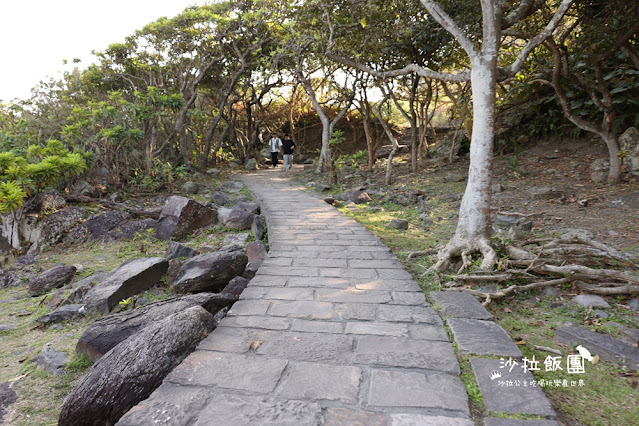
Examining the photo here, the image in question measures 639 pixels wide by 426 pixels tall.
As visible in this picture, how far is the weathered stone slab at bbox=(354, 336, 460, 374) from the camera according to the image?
83.6 inches

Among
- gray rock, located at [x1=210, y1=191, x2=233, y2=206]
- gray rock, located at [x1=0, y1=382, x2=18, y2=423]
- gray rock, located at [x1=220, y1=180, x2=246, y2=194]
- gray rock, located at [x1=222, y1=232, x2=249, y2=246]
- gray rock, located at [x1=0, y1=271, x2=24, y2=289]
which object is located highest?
gray rock, located at [x1=220, y1=180, x2=246, y2=194]

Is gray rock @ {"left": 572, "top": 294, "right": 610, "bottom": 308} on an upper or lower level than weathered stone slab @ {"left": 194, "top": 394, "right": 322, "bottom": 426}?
lower

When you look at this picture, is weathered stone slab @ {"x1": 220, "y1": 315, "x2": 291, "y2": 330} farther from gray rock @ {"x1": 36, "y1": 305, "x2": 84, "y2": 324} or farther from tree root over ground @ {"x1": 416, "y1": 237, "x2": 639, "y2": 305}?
gray rock @ {"x1": 36, "y1": 305, "x2": 84, "y2": 324}

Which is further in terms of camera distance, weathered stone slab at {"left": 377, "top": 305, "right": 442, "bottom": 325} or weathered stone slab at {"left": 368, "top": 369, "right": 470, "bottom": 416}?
weathered stone slab at {"left": 377, "top": 305, "right": 442, "bottom": 325}

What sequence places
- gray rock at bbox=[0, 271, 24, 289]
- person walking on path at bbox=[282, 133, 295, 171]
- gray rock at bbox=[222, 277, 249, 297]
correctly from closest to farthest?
gray rock at bbox=[222, 277, 249, 297]
gray rock at bbox=[0, 271, 24, 289]
person walking on path at bbox=[282, 133, 295, 171]

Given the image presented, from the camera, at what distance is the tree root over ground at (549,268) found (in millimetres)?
3180

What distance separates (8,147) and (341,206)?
7.49m

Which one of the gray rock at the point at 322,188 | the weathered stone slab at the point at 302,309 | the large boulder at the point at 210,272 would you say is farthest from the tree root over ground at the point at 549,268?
the gray rock at the point at 322,188

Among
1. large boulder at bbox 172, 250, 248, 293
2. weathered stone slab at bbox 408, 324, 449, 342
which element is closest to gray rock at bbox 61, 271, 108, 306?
large boulder at bbox 172, 250, 248, 293

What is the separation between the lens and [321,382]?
1964mm

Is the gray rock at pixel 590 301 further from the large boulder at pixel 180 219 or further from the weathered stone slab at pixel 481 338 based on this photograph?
the large boulder at pixel 180 219

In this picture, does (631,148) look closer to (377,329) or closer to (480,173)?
(480,173)

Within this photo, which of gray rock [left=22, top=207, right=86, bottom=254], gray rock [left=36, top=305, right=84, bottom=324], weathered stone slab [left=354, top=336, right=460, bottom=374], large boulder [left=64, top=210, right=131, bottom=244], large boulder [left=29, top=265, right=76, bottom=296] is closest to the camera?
weathered stone slab [left=354, top=336, right=460, bottom=374]

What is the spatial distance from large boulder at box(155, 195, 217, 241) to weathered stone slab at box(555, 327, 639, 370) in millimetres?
5813
